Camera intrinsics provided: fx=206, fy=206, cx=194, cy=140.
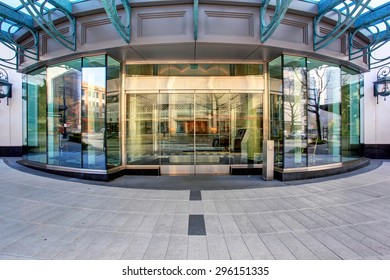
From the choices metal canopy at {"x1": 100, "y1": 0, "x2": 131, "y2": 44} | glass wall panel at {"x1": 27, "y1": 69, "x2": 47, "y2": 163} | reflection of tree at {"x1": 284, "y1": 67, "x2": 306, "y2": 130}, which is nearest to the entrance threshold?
reflection of tree at {"x1": 284, "y1": 67, "x2": 306, "y2": 130}

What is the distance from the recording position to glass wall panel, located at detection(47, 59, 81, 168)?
7.66m

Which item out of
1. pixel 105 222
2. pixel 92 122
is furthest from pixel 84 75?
pixel 105 222

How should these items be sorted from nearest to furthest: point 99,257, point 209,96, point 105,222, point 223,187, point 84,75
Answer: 1. point 99,257
2. point 105,222
3. point 223,187
4. point 84,75
5. point 209,96

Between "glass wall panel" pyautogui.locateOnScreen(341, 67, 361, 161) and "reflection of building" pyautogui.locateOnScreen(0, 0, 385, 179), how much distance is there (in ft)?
0.33

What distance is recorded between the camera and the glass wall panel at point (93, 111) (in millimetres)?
7129

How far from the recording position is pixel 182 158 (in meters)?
8.31

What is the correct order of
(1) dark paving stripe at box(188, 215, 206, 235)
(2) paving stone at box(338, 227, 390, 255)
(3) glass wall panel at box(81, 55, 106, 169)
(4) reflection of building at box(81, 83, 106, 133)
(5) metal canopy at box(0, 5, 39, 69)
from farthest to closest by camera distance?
(4) reflection of building at box(81, 83, 106, 133) < (3) glass wall panel at box(81, 55, 106, 169) < (5) metal canopy at box(0, 5, 39, 69) < (1) dark paving stripe at box(188, 215, 206, 235) < (2) paving stone at box(338, 227, 390, 255)

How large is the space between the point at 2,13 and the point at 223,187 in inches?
333

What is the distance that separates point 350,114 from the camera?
9648 millimetres

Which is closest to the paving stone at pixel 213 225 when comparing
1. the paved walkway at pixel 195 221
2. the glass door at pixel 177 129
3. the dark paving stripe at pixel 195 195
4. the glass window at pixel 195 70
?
the paved walkway at pixel 195 221

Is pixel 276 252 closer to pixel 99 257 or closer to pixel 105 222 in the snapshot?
pixel 99 257

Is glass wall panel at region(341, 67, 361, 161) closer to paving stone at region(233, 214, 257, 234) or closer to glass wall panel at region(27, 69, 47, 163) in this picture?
paving stone at region(233, 214, 257, 234)

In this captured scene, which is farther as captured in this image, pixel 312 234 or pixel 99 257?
pixel 312 234

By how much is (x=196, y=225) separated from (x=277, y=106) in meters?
5.58
